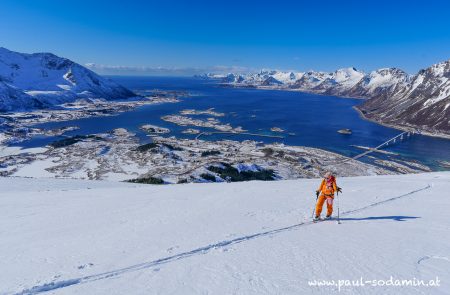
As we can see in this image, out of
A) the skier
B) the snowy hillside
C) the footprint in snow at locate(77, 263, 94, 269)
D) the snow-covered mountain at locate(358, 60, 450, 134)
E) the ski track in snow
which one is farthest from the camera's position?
the snow-covered mountain at locate(358, 60, 450, 134)

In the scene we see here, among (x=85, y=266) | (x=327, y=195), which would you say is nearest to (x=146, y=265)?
(x=85, y=266)

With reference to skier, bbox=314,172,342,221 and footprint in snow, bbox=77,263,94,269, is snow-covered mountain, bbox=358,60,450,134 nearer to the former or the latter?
skier, bbox=314,172,342,221

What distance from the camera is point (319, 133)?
12369 centimetres

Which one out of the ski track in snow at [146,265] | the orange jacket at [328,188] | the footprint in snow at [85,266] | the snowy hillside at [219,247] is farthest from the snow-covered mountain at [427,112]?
the footprint in snow at [85,266]

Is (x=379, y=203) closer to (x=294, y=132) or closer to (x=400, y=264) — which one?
(x=400, y=264)

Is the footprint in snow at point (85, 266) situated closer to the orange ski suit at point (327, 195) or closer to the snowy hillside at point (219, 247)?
the snowy hillside at point (219, 247)

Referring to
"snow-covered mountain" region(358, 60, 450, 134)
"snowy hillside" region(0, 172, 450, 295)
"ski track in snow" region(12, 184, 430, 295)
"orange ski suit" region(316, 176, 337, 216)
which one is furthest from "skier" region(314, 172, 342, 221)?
"snow-covered mountain" region(358, 60, 450, 134)

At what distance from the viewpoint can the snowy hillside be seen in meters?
6.93

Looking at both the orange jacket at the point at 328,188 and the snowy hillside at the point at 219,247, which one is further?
the orange jacket at the point at 328,188

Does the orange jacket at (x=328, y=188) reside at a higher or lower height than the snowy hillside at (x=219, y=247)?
higher

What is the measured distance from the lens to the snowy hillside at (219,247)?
273 inches

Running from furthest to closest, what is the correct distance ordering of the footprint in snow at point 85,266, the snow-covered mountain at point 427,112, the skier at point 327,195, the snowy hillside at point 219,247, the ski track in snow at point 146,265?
the snow-covered mountain at point 427,112 < the skier at point 327,195 < the footprint in snow at point 85,266 < the snowy hillside at point 219,247 < the ski track in snow at point 146,265

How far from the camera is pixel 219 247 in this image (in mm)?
9117

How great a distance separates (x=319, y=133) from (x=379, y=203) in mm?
111664
